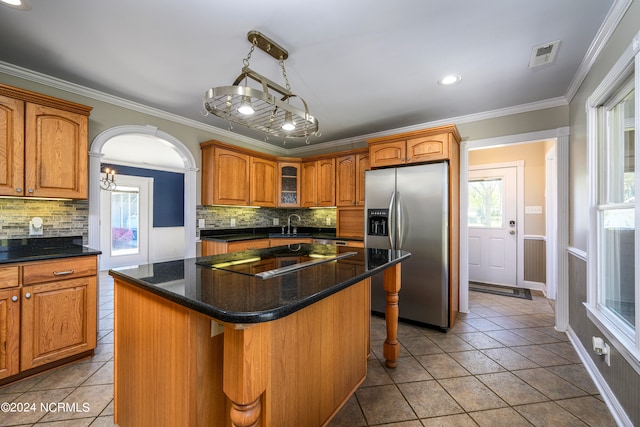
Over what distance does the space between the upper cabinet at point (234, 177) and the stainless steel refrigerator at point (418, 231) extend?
174 cm

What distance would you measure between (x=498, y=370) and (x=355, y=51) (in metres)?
2.64

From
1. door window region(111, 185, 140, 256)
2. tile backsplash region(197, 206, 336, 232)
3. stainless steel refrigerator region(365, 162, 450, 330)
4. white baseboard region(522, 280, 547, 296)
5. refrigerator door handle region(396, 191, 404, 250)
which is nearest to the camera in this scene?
stainless steel refrigerator region(365, 162, 450, 330)

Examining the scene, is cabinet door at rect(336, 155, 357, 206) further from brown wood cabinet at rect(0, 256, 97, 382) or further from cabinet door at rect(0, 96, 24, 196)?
cabinet door at rect(0, 96, 24, 196)

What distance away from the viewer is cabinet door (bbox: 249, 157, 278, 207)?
4.00m

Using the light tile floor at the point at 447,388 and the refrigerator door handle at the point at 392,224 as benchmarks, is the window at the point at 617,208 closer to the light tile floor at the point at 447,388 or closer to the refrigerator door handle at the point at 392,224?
the light tile floor at the point at 447,388

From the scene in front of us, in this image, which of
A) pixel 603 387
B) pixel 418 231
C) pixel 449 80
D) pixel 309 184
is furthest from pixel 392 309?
pixel 309 184

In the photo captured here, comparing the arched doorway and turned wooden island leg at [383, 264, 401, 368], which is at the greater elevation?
the arched doorway

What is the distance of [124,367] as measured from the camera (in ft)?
4.57

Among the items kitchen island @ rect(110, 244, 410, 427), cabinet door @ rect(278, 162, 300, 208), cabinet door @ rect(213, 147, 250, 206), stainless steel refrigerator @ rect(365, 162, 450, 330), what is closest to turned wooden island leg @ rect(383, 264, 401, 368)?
kitchen island @ rect(110, 244, 410, 427)

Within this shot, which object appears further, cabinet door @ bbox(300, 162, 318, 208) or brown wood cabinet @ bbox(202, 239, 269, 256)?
cabinet door @ bbox(300, 162, 318, 208)

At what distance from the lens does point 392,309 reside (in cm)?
217

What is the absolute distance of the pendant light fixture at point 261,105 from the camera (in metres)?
1.44

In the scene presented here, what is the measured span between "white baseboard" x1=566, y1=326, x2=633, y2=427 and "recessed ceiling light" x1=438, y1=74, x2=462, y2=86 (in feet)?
7.95

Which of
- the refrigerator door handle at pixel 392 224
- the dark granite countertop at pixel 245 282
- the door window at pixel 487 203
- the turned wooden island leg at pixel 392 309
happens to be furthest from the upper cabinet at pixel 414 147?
the door window at pixel 487 203
